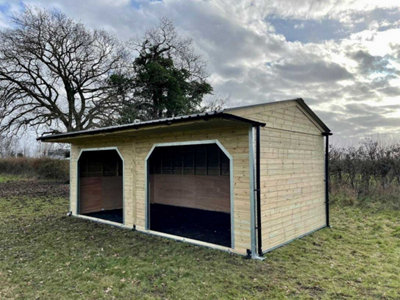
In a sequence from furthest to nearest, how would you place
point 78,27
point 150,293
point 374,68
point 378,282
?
point 78,27 → point 374,68 → point 378,282 → point 150,293

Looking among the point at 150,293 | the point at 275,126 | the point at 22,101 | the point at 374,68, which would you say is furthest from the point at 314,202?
the point at 22,101

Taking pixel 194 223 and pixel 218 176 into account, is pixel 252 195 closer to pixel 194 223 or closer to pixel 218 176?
pixel 194 223

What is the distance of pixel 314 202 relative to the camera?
5.69 metres

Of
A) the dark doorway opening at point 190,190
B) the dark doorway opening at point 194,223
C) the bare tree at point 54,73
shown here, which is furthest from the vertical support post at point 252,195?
the bare tree at point 54,73

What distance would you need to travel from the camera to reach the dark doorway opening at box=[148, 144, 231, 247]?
661 cm

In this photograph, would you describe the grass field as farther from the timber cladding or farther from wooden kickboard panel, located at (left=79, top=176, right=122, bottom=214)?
wooden kickboard panel, located at (left=79, top=176, right=122, bottom=214)

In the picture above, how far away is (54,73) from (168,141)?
12065 mm

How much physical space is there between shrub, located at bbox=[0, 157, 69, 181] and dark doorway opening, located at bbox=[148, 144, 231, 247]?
31.8 feet

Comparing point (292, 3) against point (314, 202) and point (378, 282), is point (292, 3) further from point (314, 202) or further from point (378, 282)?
point (378, 282)

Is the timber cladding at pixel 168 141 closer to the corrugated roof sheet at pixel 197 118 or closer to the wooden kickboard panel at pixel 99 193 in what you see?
the wooden kickboard panel at pixel 99 193

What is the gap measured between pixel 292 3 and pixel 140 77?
441 inches

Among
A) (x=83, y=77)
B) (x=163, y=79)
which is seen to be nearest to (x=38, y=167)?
(x=83, y=77)

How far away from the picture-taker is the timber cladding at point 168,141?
13.5 ft

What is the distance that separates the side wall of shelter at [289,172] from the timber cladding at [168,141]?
12.8 inches
